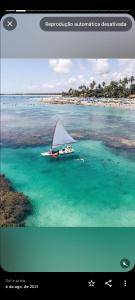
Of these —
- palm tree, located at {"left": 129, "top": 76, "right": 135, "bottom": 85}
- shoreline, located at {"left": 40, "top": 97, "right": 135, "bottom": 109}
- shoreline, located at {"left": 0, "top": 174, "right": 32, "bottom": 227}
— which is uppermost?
palm tree, located at {"left": 129, "top": 76, "right": 135, "bottom": 85}

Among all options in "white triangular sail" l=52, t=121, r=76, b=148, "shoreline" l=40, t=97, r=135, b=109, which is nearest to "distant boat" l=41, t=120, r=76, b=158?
"white triangular sail" l=52, t=121, r=76, b=148

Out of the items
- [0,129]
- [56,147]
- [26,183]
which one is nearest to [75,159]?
[56,147]

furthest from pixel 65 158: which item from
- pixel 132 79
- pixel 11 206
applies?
pixel 132 79

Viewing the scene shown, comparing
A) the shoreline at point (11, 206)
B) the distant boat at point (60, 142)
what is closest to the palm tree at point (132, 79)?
the distant boat at point (60, 142)

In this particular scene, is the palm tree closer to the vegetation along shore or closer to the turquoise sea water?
the vegetation along shore

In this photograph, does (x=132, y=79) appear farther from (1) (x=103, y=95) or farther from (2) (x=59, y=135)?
(2) (x=59, y=135)

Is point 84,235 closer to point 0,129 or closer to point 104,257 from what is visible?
point 104,257
